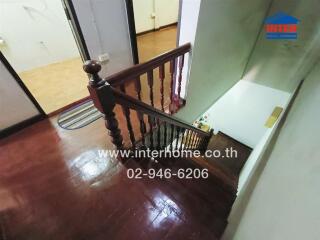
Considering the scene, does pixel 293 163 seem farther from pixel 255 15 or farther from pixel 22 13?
pixel 22 13

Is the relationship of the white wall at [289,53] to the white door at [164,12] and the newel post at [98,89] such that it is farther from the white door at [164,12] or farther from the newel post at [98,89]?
the white door at [164,12]

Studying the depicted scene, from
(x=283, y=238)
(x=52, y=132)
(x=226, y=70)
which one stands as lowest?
(x=52, y=132)

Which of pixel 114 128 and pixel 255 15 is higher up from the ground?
pixel 255 15

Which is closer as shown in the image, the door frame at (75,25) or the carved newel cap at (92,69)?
the carved newel cap at (92,69)

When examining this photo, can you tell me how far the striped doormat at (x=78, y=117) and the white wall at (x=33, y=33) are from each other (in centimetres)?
212

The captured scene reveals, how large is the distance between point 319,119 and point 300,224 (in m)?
0.59

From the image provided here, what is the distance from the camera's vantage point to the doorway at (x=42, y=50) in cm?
284

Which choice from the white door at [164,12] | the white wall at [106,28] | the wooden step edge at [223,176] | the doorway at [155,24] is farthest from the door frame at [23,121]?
the white door at [164,12]

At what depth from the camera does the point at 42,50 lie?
3.57 metres

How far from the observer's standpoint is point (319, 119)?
0.78 metres

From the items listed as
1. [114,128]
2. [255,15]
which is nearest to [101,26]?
[114,128]

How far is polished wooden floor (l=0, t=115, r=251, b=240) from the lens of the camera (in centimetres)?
116

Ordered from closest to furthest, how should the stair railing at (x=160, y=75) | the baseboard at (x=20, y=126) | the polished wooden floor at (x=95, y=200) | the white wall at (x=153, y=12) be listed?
1. the stair railing at (x=160, y=75)
2. the polished wooden floor at (x=95, y=200)
3. the baseboard at (x=20, y=126)
4. the white wall at (x=153, y=12)

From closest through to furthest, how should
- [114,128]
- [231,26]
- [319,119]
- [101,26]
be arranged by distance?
[319,119] < [114,128] < [231,26] < [101,26]
